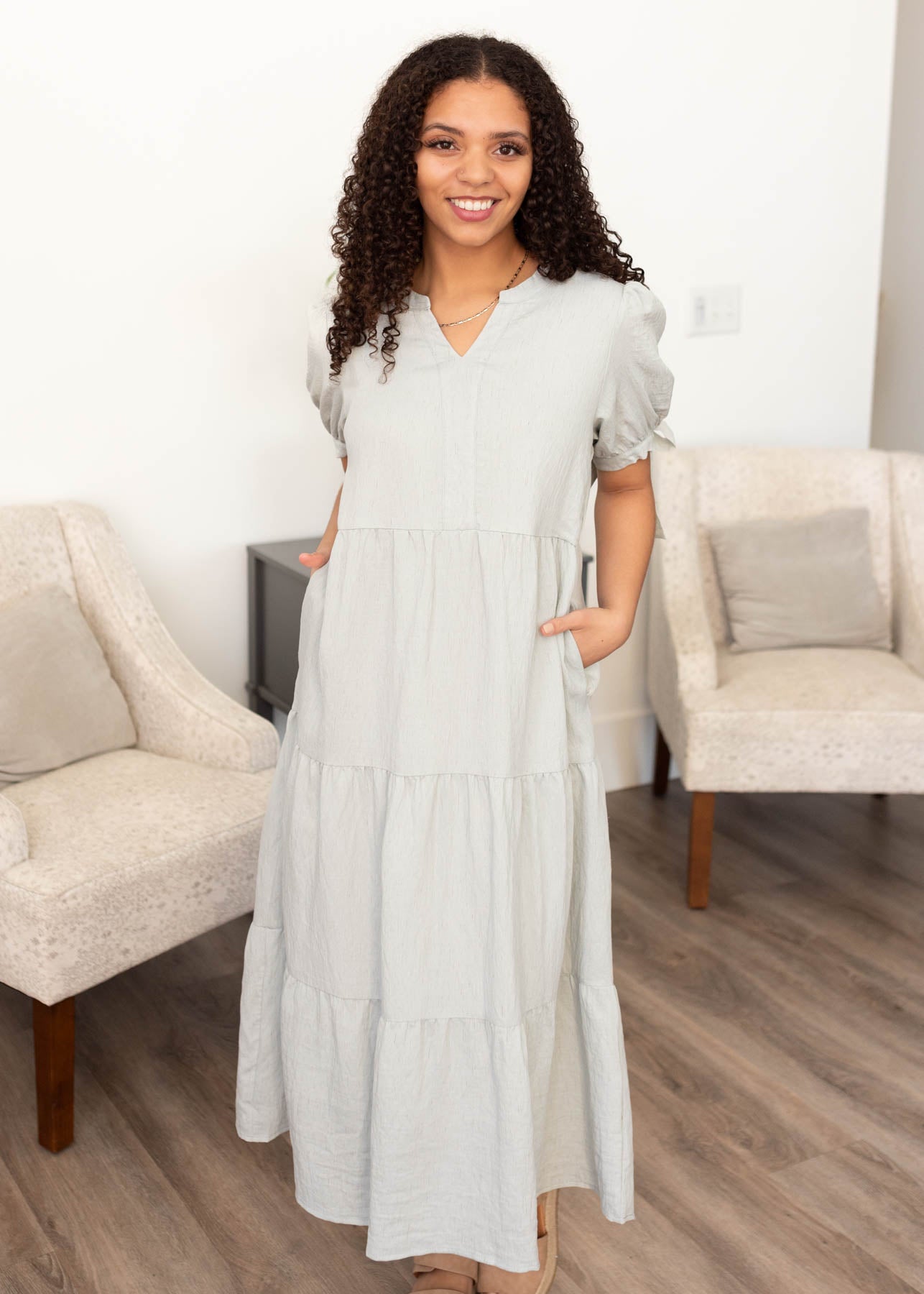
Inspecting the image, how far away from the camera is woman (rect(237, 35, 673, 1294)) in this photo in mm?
1353

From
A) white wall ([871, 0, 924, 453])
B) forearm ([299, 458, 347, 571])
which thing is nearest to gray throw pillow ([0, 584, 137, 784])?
forearm ([299, 458, 347, 571])

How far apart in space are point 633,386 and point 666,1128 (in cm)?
121

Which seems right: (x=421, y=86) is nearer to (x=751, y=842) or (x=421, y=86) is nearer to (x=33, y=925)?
(x=33, y=925)

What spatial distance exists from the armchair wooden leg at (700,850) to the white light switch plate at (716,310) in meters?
1.22

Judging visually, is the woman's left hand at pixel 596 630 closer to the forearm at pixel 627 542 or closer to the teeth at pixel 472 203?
the forearm at pixel 627 542

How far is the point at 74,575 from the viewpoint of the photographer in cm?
245

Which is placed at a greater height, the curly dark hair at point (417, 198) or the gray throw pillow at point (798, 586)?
the curly dark hair at point (417, 198)

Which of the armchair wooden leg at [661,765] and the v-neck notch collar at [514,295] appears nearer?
the v-neck notch collar at [514,295]

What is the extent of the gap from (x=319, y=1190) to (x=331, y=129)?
2.06 m

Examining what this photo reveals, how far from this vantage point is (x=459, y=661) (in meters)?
1.37

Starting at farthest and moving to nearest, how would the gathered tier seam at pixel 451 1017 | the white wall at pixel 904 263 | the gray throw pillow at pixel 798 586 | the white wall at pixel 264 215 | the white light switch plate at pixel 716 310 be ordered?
the white wall at pixel 904 263 < the white light switch plate at pixel 716 310 < the gray throw pillow at pixel 798 586 < the white wall at pixel 264 215 < the gathered tier seam at pixel 451 1017

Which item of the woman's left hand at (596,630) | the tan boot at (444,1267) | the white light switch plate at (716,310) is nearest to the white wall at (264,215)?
the white light switch plate at (716,310)

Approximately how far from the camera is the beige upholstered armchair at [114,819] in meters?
1.86

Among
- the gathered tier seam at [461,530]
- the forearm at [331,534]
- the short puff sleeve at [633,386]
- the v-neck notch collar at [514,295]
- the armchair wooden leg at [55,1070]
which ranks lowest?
the armchair wooden leg at [55,1070]
